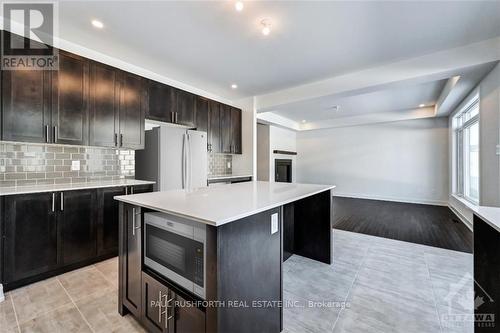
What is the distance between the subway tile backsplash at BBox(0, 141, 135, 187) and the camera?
7.66 ft

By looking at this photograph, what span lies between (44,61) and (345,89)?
4.15 metres

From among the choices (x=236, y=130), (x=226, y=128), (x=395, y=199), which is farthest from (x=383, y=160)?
(x=226, y=128)

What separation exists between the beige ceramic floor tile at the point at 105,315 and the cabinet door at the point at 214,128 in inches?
117

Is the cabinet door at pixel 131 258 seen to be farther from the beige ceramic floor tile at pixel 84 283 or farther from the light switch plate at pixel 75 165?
the light switch plate at pixel 75 165

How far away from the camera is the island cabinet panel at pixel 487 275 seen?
3.63 feet

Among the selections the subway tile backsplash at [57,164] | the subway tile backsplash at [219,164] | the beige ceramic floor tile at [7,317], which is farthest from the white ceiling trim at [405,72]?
the beige ceramic floor tile at [7,317]

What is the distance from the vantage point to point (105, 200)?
255 centimetres

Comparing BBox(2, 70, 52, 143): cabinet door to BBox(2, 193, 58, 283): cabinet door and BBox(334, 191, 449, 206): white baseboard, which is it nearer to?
BBox(2, 193, 58, 283): cabinet door

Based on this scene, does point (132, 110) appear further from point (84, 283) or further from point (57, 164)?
point (84, 283)

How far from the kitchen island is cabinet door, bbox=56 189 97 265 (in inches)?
45.7

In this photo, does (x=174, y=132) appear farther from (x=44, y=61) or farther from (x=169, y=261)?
(x=169, y=261)

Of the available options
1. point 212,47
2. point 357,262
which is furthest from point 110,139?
point 357,262

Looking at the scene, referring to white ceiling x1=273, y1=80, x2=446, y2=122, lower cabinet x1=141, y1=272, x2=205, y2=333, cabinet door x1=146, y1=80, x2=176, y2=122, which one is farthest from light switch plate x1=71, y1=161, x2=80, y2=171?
white ceiling x1=273, y1=80, x2=446, y2=122

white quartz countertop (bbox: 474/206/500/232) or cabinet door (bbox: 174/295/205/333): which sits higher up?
white quartz countertop (bbox: 474/206/500/232)
